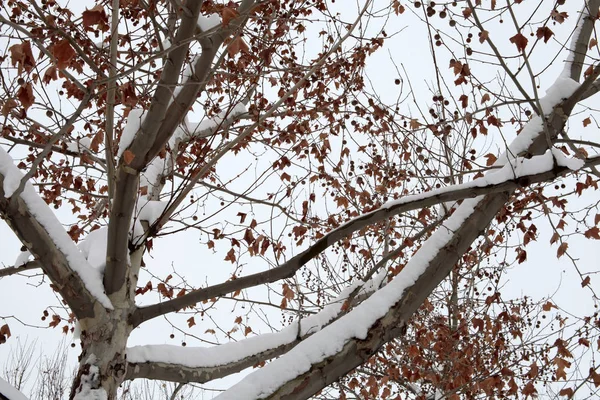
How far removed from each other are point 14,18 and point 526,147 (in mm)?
4714

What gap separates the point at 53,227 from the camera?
8.87 ft

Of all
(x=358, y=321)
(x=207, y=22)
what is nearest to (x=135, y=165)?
(x=207, y=22)

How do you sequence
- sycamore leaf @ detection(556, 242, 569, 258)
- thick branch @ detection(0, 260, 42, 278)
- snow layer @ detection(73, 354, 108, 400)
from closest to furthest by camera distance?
1. snow layer @ detection(73, 354, 108, 400)
2. thick branch @ detection(0, 260, 42, 278)
3. sycamore leaf @ detection(556, 242, 569, 258)

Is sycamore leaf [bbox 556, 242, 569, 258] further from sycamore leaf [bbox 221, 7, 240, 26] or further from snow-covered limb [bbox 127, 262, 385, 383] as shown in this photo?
sycamore leaf [bbox 221, 7, 240, 26]

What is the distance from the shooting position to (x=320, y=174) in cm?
559

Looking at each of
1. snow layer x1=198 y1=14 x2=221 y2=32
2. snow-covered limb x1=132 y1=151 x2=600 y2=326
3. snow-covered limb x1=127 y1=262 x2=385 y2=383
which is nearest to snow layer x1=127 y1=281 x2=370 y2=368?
snow-covered limb x1=127 y1=262 x2=385 y2=383

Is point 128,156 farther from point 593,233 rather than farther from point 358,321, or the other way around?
point 593,233

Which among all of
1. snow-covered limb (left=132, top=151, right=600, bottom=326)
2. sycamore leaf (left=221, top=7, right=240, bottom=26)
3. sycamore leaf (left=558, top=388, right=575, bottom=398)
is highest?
sycamore leaf (left=221, top=7, right=240, bottom=26)

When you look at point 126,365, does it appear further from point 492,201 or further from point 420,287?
point 492,201

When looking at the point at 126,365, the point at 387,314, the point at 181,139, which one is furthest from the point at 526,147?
the point at 181,139

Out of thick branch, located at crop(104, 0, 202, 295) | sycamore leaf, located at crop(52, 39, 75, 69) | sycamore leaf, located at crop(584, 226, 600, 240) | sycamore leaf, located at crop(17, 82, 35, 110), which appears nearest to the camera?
sycamore leaf, located at crop(52, 39, 75, 69)

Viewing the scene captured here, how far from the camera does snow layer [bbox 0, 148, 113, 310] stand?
256 cm

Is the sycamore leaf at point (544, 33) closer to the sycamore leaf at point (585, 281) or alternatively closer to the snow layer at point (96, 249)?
the sycamore leaf at point (585, 281)

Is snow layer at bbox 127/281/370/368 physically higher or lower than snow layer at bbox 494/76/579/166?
lower
